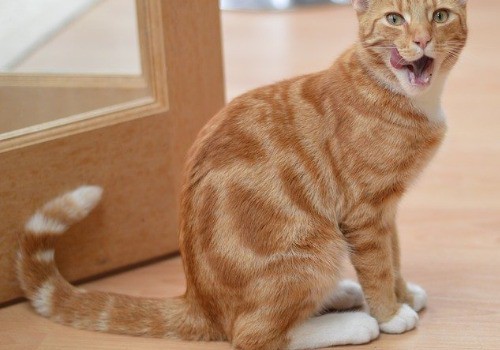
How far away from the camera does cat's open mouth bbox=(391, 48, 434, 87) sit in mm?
1661

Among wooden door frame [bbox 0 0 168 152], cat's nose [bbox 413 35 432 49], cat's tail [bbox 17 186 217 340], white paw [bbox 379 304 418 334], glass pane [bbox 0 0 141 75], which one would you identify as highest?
cat's nose [bbox 413 35 432 49]

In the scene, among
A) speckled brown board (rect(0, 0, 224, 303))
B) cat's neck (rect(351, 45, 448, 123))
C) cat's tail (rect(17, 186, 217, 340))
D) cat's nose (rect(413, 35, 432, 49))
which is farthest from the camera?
speckled brown board (rect(0, 0, 224, 303))

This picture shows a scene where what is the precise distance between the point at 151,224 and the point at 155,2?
52 centimetres

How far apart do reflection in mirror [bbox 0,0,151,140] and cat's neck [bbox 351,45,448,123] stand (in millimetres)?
571

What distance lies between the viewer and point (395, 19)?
1.66 m

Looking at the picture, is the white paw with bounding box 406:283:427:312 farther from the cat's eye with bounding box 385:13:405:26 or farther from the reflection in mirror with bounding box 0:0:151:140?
the reflection in mirror with bounding box 0:0:151:140

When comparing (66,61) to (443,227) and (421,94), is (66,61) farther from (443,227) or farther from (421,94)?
(443,227)

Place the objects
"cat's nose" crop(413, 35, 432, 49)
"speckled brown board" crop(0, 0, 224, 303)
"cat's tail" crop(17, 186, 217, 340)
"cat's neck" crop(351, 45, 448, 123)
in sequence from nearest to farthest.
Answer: "cat's nose" crop(413, 35, 432, 49) < "cat's neck" crop(351, 45, 448, 123) < "cat's tail" crop(17, 186, 217, 340) < "speckled brown board" crop(0, 0, 224, 303)

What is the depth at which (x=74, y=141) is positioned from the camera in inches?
79.1

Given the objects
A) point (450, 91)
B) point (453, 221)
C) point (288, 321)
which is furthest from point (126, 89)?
point (450, 91)

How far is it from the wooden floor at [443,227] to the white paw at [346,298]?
11 cm

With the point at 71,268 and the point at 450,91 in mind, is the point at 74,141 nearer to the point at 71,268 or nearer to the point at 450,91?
the point at 71,268

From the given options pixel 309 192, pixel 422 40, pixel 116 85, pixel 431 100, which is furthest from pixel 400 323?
pixel 116 85

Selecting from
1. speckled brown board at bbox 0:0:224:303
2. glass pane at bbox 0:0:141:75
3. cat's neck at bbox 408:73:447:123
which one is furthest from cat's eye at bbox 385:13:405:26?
glass pane at bbox 0:0:141:75
